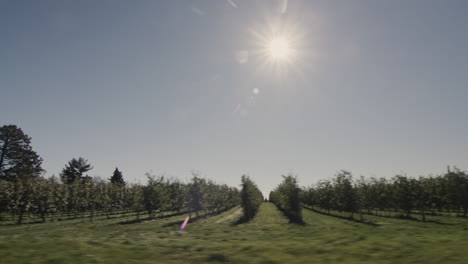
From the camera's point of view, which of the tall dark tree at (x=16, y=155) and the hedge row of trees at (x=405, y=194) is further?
the tall dark tree at (x=16, y=155)

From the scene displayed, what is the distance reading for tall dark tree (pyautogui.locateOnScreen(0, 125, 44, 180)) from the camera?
63625 mm

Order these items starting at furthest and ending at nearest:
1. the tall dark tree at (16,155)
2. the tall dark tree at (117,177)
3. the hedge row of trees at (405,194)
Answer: the tall dark tree at (117,177), the tall dark tree at (16,155), the hedge row of trees at (405,194)

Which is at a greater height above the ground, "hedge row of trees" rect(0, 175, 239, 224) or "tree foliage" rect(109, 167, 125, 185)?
"tree foliage" rect(109, 167, 125, 185)

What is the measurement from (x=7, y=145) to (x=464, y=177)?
97770mm

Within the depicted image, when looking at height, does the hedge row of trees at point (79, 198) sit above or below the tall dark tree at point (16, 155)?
below

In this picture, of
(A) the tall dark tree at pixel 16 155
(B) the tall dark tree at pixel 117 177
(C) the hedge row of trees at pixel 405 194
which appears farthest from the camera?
(B) the tall dark tree at pixel 117 177

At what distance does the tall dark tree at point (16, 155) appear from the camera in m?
63.6

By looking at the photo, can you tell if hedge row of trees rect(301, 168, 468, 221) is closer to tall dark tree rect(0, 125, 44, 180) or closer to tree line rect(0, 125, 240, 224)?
tree line rect(0, 125, 240, 224)

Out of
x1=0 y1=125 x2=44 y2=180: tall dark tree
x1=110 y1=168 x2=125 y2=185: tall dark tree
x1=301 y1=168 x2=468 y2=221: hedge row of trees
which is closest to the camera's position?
x1=301 y1=168 x2=468 y2=221: hedge row of trees

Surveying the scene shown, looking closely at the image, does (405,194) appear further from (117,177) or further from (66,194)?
(117,177)

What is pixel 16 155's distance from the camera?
65.5 m

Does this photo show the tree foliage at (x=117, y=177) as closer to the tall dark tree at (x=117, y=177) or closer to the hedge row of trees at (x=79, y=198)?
the tall dark tree at (x=117, y=177)

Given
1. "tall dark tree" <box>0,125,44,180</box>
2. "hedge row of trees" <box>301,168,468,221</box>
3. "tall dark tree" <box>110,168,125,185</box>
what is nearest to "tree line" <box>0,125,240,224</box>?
"tall dark tree" <box>0,125,44,180</box>

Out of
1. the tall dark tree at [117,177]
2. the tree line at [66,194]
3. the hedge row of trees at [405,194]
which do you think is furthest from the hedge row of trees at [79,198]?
the tall dark tree at [117,177]
